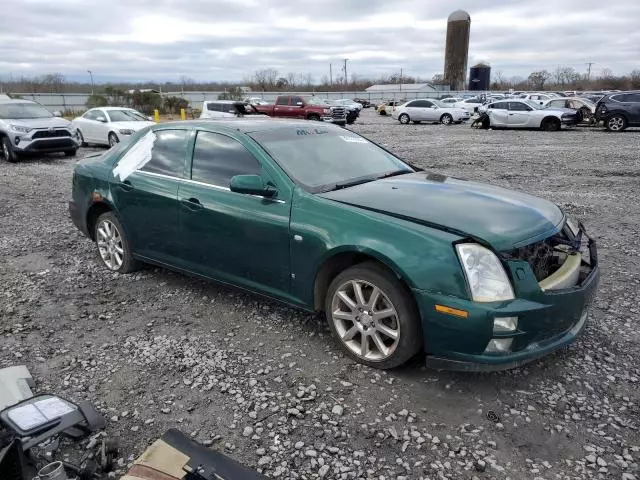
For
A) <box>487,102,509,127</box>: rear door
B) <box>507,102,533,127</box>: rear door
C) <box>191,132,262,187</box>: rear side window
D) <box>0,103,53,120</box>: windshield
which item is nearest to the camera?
<box>191,132,262,187</box>: rear side window

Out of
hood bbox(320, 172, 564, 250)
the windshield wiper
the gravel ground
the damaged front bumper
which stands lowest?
the gravel ground

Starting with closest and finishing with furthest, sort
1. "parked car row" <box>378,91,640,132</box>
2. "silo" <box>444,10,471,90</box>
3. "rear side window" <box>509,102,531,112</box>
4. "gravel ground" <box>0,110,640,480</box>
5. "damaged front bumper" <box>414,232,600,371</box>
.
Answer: "gravel ground" <box>0,110,640,480</box>
"damaged front bumper" <box>414,232,600,371</box>
"parked car row" <box>378,91,640,132</box>
"rear side window" <box>509,102,531,112</box>
"silo" <box>444,10,471,90</box>

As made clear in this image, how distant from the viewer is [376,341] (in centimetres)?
331

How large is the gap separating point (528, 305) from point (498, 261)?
29cm

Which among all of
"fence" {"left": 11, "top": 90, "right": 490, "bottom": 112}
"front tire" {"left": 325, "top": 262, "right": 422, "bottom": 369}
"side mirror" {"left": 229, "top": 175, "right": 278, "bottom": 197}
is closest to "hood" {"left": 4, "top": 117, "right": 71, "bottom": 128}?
"side mirror" {"left": 229, "top": 175, "right": 278, "bottom": 197}

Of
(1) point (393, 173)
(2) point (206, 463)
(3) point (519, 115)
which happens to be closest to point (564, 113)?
(3) point (519, 115)

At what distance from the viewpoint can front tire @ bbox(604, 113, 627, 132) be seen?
20453mm

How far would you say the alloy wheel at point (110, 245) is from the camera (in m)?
5.09

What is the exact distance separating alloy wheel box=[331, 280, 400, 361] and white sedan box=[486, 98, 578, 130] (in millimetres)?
21717

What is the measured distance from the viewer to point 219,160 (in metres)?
4.14

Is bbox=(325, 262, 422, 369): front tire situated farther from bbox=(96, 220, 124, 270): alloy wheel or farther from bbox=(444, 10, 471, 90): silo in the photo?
bbox=(444, 10, 471, 90): silo

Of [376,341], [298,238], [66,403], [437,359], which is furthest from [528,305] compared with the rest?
[66,403]

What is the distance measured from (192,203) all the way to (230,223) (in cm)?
47

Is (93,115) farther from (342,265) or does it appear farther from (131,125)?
(342,265)
